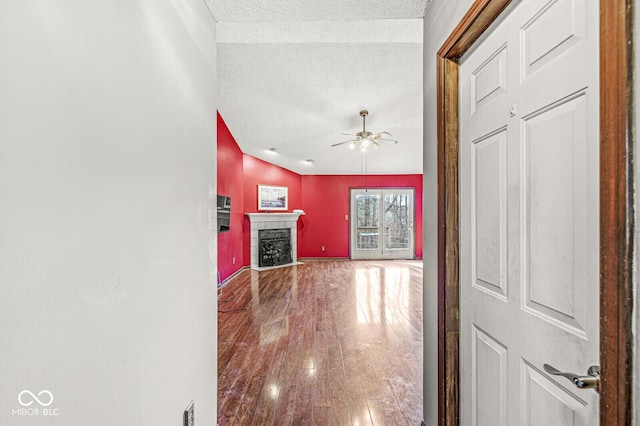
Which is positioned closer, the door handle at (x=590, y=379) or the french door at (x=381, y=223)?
the door handle at (x=590, y=379)

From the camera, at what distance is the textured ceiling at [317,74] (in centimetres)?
166

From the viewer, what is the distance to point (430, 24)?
1.57m

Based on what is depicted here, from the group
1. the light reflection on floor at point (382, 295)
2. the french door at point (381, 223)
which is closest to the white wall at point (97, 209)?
the light reflection on floor at point (382, 295)

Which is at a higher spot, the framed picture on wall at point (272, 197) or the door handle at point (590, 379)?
the framed picture on wall at point (272, 197)

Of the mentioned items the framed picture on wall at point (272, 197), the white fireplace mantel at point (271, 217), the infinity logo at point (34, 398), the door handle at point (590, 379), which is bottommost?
the door handle at point (590, 379)

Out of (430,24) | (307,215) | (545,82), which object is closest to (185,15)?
(430,24)

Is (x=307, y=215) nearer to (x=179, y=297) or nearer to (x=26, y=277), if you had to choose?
(x=179, y=297)

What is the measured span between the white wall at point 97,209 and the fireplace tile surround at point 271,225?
5.52m

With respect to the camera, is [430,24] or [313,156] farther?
[313,156]

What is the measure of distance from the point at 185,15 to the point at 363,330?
3.09 m

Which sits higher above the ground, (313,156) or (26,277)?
(313,156)

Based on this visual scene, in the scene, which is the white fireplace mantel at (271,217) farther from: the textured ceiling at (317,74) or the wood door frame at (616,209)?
the wood door frame at (616,209)

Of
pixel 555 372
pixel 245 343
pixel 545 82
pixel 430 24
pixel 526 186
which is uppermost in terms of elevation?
pixel 430 24

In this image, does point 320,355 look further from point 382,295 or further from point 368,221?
point 368,221
